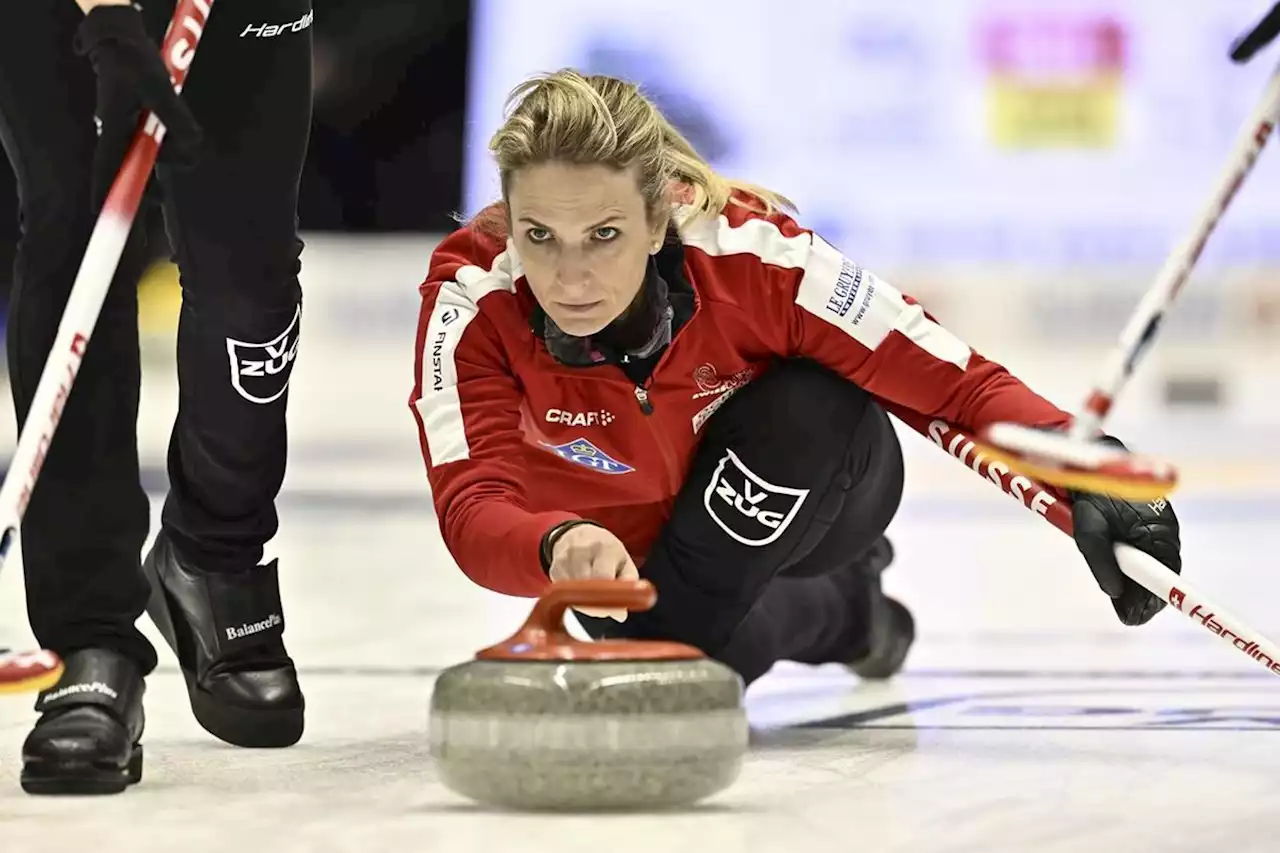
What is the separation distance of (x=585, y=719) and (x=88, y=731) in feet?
1.46

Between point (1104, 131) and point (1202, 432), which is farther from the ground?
point (1104, 131)

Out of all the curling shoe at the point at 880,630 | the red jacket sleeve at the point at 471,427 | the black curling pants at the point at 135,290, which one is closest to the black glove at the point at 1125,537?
the red jacket sleeve at the point at 471,427

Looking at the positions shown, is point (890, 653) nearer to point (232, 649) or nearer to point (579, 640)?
point (232, 649)

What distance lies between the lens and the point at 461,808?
1188mm

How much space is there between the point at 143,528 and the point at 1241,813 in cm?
88

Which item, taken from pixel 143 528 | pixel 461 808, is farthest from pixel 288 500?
pixel 461 808

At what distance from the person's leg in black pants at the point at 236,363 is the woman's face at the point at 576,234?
0.73 feet

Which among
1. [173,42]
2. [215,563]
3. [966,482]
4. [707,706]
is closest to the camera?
[707,706]

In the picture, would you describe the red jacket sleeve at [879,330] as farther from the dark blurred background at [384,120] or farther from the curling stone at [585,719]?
the dark blurred background at [384,120]

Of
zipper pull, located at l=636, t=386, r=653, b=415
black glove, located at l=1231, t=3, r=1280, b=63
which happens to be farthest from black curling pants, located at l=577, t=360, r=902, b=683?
black glove, located at l=1231, t=3, r=1280, b=63

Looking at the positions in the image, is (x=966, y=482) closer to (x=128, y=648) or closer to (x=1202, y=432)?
(x=1202, y=432)

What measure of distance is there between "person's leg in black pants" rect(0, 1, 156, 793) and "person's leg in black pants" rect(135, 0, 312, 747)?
82 millimetres

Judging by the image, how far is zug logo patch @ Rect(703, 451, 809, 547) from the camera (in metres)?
1.66

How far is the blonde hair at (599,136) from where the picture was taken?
4.63 ft
